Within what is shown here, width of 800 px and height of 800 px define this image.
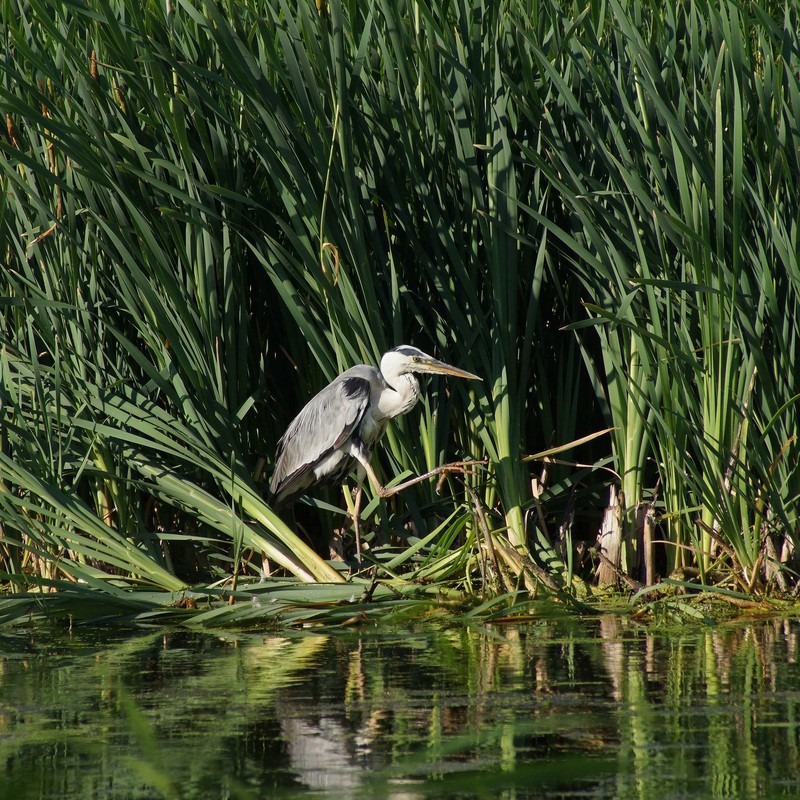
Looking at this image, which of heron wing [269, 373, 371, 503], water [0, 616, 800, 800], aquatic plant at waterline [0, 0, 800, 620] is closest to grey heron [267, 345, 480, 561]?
heron wing [269, 373, 371, 503]

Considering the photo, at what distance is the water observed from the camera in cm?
185

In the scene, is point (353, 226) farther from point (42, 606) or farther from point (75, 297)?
point (42, 606)

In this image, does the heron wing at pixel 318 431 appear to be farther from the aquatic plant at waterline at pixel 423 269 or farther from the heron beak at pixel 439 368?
the heron beak at pixel 439 368

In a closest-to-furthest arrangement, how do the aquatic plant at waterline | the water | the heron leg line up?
the water
the aquatic plant at waterline
the heron leg

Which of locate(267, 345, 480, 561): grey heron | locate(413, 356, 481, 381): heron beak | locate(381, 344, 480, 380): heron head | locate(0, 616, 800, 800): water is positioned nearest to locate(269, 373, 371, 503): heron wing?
locate(267, 345, 480, 561): grey heron

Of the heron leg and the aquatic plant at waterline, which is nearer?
the aquatic plant at waterline

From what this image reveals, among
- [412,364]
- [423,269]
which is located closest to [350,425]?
[412,364]

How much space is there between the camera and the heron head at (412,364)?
3801mm

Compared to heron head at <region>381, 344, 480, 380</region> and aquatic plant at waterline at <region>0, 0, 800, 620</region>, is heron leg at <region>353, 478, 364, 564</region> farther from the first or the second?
heron head at <region>381, 344, 480, 380</region>

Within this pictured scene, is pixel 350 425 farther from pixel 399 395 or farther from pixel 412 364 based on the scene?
pixel 412 364

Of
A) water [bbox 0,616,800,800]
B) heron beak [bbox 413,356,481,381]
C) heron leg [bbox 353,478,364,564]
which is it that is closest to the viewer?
water [bbox 0,616,800,800]

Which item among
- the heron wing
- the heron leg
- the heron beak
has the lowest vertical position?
the heron leg

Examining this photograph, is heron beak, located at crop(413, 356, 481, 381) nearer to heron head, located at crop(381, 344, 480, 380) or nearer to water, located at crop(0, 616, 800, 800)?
heron head, located at crop(381, 344, 480, 380)

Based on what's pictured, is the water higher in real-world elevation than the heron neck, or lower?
lower
